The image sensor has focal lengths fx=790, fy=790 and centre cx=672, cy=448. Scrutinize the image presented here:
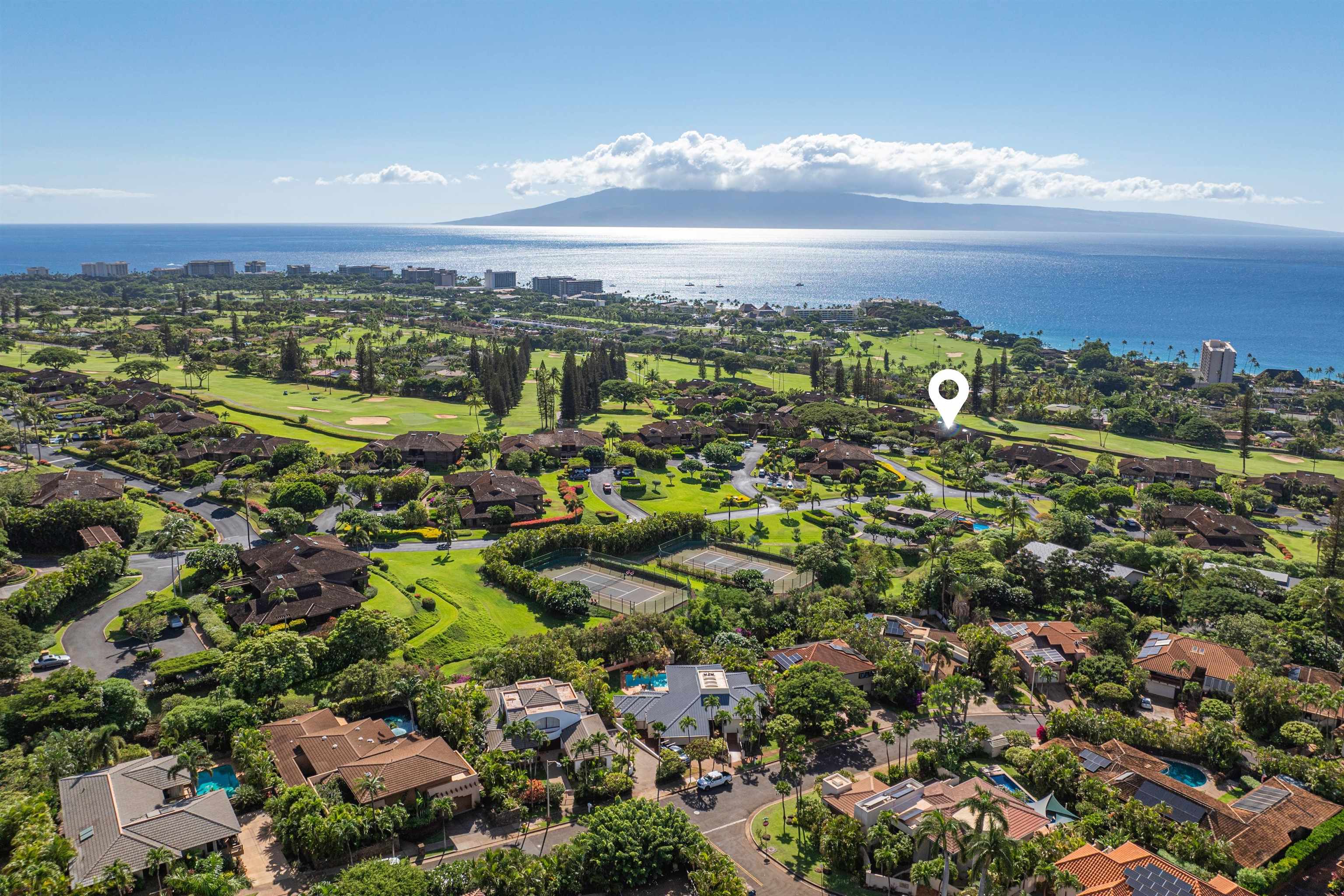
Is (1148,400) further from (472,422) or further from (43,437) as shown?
(43,437)

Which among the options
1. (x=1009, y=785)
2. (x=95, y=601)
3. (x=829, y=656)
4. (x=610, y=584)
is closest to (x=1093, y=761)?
(x=1009, y=785)

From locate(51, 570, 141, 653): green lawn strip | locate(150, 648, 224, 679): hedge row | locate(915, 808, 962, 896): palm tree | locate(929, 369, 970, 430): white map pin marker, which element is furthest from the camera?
locate(929, 369, 970, 430): white map pin marker

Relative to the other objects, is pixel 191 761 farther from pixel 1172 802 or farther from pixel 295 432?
pixel 295 432

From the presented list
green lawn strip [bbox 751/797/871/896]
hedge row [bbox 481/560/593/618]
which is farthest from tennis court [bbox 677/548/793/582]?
green lawn strip [bbox 751/797/871/896]

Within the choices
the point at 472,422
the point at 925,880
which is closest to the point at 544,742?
the point at 925,880

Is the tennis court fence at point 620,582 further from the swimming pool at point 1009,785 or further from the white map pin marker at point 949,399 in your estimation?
the white map pin marker at point 949,399

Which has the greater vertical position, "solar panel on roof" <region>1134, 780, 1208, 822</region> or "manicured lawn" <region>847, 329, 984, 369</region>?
"manicured lawn" <region>847, 329, 984, 369</region>

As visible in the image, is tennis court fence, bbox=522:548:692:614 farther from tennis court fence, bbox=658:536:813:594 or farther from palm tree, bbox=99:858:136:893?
palm tree, bbox=99:858:136:893

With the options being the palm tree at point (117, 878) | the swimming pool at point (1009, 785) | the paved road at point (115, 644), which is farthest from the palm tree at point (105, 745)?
the swimming pool at point (1009, 785)
